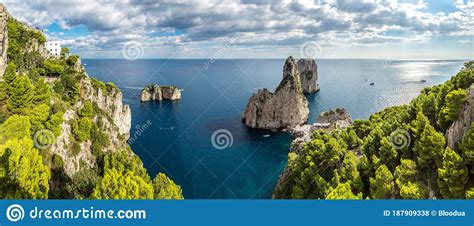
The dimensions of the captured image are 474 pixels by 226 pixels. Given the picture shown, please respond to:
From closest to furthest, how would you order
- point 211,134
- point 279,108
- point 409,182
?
point 409,182, point 211,134, point 279,108

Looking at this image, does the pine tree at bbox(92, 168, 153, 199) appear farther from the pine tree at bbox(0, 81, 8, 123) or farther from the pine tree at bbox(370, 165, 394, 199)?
the pine tree at bbox(370, 165, 394, 199)

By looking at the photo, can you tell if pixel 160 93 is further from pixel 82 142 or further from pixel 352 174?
pixel 352 174

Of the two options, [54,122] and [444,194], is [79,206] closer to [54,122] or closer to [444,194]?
[444,194]

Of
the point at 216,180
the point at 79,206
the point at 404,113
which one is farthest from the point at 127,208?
the point at 216,180

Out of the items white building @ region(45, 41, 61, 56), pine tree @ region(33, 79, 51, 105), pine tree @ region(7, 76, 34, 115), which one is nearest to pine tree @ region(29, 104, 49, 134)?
pine tree @ region(7, 76, 34, 115)

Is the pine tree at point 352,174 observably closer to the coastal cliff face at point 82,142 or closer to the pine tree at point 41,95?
the coastal cliff face at point 82,142

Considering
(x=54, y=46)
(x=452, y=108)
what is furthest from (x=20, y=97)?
(x=452, y=108)

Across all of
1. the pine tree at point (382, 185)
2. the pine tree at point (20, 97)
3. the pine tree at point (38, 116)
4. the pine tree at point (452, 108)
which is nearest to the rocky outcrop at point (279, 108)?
the pine tree at point (38, 116)
